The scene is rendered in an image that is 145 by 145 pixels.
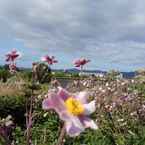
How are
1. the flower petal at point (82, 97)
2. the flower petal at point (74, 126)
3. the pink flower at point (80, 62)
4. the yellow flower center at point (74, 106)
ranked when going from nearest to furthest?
the flower petal at point (74, 126), the yellow flower center at point (74, 106), the flower petal at point (82, 97), the pink flower at point (80, 62)

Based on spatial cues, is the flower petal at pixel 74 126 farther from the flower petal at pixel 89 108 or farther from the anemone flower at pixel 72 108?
the flower petal at pixel 89 108

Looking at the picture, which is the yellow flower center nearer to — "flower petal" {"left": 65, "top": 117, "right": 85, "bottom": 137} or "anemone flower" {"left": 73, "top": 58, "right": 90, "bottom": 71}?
"flower petal" {"left": 65, "top": 117, "right": 85, "bottom": 137}

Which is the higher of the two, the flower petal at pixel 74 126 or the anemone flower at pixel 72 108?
the anemone flower at pixel 72 108

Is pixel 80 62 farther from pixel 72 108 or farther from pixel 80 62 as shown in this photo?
pixel 72 108

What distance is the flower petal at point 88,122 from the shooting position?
6.61 feet

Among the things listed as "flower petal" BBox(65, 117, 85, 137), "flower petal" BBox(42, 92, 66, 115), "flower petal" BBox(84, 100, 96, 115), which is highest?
"flower petal" BBox(42, 92, 66, 115)

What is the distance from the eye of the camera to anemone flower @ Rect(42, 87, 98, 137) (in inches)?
78.6

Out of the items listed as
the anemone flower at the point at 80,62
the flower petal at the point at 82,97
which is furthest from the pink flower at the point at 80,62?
the flower petal at the point at 82,97

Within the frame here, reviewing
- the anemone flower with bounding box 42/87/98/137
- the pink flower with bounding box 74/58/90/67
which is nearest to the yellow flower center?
the anemone flower with bounding box 42/87/98/137

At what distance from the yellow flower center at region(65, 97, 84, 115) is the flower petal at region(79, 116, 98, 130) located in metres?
0.03

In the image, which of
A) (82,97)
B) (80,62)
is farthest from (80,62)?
(82,97)

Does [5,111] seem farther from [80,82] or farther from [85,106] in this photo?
[85,106]

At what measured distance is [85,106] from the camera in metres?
2.17

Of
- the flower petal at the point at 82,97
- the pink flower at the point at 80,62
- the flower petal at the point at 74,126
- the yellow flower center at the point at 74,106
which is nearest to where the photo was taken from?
the flower petal at the point at 74,126
